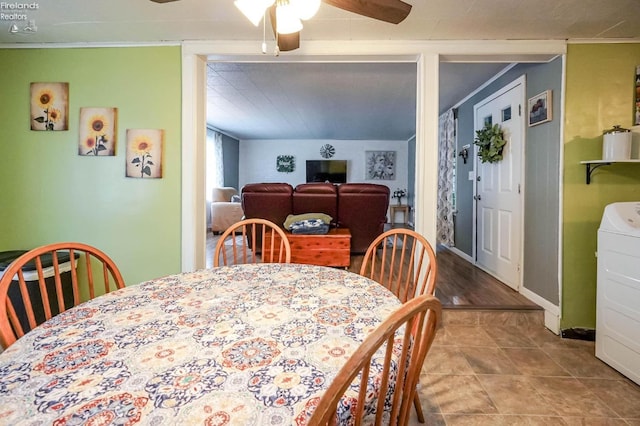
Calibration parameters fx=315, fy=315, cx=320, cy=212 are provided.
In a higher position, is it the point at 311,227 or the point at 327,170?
the point at 327,170

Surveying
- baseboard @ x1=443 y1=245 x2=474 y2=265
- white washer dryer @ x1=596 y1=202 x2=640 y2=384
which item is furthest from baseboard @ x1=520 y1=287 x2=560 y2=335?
baseboard @ x1=443 y1=245 x2=474 y2=265

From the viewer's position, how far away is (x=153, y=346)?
77 centimetres

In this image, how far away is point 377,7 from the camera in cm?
121

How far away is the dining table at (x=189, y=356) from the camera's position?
543mm

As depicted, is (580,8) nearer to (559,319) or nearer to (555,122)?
(555,122)

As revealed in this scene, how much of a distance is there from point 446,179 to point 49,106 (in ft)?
15.2

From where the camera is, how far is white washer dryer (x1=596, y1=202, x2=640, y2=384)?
5.65 feet

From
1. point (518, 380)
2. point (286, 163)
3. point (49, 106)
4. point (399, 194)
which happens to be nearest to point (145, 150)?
point (49, 106)

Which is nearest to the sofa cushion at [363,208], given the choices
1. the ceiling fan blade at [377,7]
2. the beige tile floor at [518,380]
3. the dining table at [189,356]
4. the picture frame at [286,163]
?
the beige tile floor at [518,380]

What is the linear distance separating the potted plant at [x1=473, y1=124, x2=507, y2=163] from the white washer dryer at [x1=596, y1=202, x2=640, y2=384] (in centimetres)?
139

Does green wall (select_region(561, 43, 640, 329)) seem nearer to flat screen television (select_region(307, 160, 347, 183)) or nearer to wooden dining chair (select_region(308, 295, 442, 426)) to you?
wooden dining chair (select_region(308, 295, 442, 426))

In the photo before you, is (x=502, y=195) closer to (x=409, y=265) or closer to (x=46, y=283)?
(x=409, y=265)

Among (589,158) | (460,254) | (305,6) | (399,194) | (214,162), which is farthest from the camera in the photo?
(399,194)

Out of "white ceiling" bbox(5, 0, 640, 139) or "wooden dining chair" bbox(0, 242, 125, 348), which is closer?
"wooden dining chair" bbox(0, 242, 125, 348)
